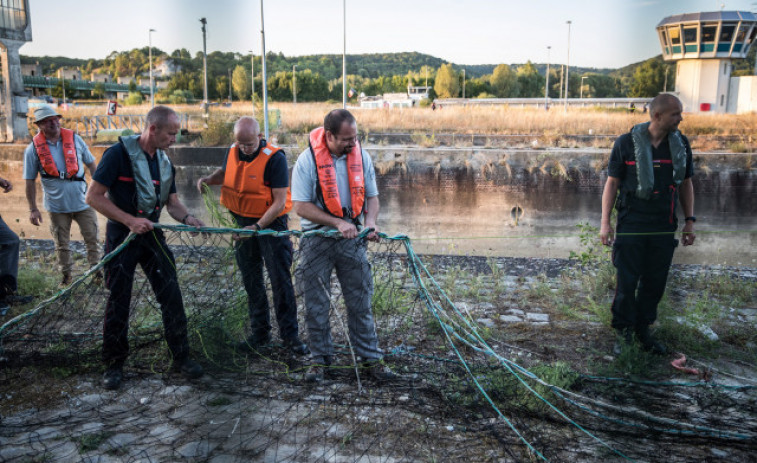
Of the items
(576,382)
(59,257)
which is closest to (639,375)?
(576,382)

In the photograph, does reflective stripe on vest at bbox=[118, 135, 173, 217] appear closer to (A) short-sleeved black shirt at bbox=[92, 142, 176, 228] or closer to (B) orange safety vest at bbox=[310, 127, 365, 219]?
(A) short-sleeved black shirt at bbox=[92, 142, 176, 228]

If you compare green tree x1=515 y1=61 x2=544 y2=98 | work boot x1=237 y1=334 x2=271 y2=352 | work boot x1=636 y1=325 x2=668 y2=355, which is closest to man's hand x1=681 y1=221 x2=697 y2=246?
work boot x1=636 y1=325 x2=668 y2=355

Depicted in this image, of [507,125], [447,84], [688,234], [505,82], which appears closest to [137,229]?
[688,234]

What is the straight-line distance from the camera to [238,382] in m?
3.88

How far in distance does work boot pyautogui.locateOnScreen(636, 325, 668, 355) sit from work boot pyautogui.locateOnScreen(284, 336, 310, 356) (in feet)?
9.24

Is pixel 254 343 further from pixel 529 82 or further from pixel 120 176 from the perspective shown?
pixel 529 82

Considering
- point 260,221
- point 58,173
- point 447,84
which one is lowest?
point 260,221

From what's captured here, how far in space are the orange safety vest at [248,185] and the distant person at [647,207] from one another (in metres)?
2.83

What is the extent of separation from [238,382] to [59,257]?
4170mm

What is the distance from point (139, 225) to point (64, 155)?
339 centimetres

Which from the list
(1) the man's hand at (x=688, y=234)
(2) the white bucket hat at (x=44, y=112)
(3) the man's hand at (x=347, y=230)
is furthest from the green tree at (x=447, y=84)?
(3) the man's hand at (x=347, y=230)

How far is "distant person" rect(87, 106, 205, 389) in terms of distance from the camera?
3.72 meters

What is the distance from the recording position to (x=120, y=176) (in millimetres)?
3787

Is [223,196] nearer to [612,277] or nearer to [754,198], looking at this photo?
[612,277]
